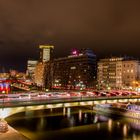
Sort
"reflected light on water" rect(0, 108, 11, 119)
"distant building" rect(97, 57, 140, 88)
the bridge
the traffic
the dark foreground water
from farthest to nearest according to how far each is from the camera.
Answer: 1. "distant building" rect(97, 57, 140, 88)
2. the traffic
3. the dark foreground water
4. the bridge
5. "reflected light on water" rect(0, 108, 11, 119)

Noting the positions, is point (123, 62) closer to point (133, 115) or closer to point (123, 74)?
point (123, 74)

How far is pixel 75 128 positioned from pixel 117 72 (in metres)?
118

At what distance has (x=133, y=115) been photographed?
81.1 meters

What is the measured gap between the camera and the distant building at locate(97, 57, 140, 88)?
166250 millimetres

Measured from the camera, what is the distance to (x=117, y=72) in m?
177

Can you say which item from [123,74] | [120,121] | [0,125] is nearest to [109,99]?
[120,121]

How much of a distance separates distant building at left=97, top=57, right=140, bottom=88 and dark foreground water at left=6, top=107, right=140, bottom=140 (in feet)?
299

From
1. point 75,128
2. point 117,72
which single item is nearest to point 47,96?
point 75,128

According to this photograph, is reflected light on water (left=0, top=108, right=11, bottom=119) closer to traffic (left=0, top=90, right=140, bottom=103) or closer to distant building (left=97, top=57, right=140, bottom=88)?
traffic (left=0, top=90, right=140, bottom=103)

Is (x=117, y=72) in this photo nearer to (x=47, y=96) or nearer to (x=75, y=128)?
(x=47, y=96)

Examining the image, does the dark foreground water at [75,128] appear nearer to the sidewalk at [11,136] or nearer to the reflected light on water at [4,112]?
the reflected light on water at [4,112]

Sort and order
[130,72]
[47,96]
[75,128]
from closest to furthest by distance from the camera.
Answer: [75,128] < [47,96] < [130,72]

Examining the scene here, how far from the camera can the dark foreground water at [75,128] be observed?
5600 cm

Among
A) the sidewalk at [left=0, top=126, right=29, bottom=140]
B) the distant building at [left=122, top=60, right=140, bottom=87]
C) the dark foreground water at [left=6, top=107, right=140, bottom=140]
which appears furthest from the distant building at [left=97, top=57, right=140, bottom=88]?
the sidewalk at [left=0, top=126, right=29, bottom=140]
